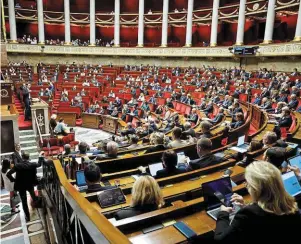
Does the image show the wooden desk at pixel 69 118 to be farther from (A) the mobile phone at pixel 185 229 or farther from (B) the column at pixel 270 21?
(B) the column at pixel 270 21

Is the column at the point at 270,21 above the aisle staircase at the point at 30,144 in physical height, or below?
above

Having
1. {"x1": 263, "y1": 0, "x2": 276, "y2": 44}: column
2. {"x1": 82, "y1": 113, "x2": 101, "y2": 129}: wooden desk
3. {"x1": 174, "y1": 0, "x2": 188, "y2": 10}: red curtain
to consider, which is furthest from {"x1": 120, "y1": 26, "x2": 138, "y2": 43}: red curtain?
{"x1": 82, "y1": 113, "x2": 101, "y2": 129}: wooden desk

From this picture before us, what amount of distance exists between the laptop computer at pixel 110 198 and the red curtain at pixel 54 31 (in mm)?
28306

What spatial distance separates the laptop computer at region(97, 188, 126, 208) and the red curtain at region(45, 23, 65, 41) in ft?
92.9

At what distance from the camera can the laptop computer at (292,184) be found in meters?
2.65

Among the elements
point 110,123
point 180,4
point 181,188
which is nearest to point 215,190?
point 181,188

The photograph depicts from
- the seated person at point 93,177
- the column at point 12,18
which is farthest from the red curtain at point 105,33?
the seated person at point 93,177

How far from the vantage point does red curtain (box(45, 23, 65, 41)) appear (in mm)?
27672

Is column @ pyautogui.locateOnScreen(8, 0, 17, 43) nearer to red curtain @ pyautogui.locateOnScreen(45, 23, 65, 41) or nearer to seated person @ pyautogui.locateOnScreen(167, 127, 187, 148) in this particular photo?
red curtain @ pyautogui.locateOnScreen(45, 23, 65, 41)

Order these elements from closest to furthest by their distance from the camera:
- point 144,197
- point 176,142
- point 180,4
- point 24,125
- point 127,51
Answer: point 144,197 < point 176,142 < point 24,125 < point 127,51 < point 180,4

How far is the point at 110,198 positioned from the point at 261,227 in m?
1.57

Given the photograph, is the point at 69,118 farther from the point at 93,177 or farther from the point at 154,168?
the point at 93,177

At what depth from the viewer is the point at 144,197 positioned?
2273mm

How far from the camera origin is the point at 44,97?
1367 cm
